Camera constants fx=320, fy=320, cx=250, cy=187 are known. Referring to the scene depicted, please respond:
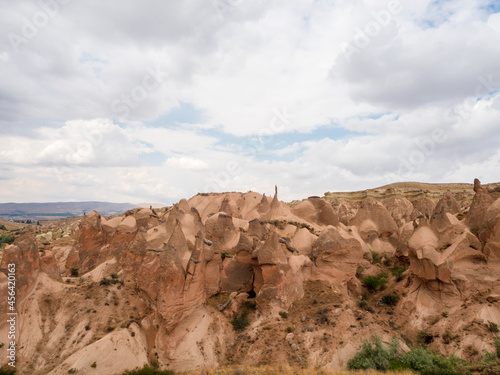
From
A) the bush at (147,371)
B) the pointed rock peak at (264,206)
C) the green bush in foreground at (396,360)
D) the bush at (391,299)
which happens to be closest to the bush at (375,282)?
the bush at (391,299)

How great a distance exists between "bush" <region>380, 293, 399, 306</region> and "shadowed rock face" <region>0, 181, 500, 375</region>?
1.69 feet

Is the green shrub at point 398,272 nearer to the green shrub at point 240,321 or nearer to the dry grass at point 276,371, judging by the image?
the dry grass at point 276,371

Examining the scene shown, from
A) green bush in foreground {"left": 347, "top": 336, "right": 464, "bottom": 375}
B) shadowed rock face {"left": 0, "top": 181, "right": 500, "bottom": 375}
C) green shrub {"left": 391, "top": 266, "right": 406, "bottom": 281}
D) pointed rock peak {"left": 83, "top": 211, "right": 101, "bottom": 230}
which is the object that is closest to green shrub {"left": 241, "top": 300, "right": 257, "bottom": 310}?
shadowed rock face {"left": 0, "top": 181, "right": 500, "bottom": 375}

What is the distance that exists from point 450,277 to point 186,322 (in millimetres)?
20033

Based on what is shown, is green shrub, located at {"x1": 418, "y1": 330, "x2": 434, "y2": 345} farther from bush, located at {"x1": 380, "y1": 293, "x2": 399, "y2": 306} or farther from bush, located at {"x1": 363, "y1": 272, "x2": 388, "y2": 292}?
bush, located at {"x1": 363, "y1": 272, "x2": 388, "y2": 292}

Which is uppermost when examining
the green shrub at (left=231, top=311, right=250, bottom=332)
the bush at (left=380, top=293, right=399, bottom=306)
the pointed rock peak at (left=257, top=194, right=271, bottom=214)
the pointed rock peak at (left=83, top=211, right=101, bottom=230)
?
the pointed rock peak at (left=257, top=194, right=271, bottom=214)

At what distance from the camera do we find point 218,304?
947 inches

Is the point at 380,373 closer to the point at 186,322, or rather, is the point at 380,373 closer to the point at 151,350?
the point at 186,322

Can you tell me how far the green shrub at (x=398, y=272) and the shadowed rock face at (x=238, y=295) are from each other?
0.24 m

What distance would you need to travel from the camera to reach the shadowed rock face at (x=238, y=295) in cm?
1944

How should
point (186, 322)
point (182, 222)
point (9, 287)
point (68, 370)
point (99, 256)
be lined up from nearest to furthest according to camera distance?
point (68, 370) → point (9, 287) → point (186, 322) → point (182, 222) → point (99, 256)

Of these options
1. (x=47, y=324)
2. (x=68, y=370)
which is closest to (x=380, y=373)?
(x=68, y=370)

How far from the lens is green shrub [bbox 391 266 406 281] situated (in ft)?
99.0

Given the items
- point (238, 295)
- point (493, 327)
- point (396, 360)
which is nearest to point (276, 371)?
point (396, 360)
